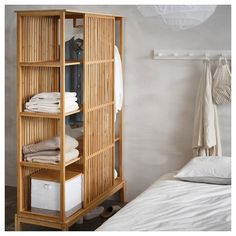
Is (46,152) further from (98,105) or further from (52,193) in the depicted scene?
(98,105)

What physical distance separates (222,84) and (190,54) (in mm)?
421

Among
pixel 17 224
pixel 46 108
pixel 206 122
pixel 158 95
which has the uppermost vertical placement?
pixel 158 95

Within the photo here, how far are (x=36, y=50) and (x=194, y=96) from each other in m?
1.59

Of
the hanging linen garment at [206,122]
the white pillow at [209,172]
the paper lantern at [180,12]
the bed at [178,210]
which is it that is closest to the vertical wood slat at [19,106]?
the bed at [178,210]

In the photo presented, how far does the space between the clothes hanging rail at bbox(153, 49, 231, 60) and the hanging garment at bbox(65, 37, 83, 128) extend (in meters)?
0.81

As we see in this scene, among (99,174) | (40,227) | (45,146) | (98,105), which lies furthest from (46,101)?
(40,227)

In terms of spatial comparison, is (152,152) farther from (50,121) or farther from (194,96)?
(50,121)

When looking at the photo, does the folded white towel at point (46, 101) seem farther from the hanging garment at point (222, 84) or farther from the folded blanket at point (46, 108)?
the hanging garment at point (222, 84)

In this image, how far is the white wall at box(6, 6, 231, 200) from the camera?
4.29 meters

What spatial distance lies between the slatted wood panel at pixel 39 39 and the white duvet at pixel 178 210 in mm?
1436

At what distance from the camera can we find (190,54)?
4316 millimetres

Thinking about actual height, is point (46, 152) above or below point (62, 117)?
below

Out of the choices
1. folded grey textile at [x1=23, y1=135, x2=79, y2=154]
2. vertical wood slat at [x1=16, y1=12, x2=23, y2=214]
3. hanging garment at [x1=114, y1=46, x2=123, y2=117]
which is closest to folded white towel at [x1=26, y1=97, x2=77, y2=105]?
vertical wood slat at [x1=16, y1=12, x2=23, y2=214]
